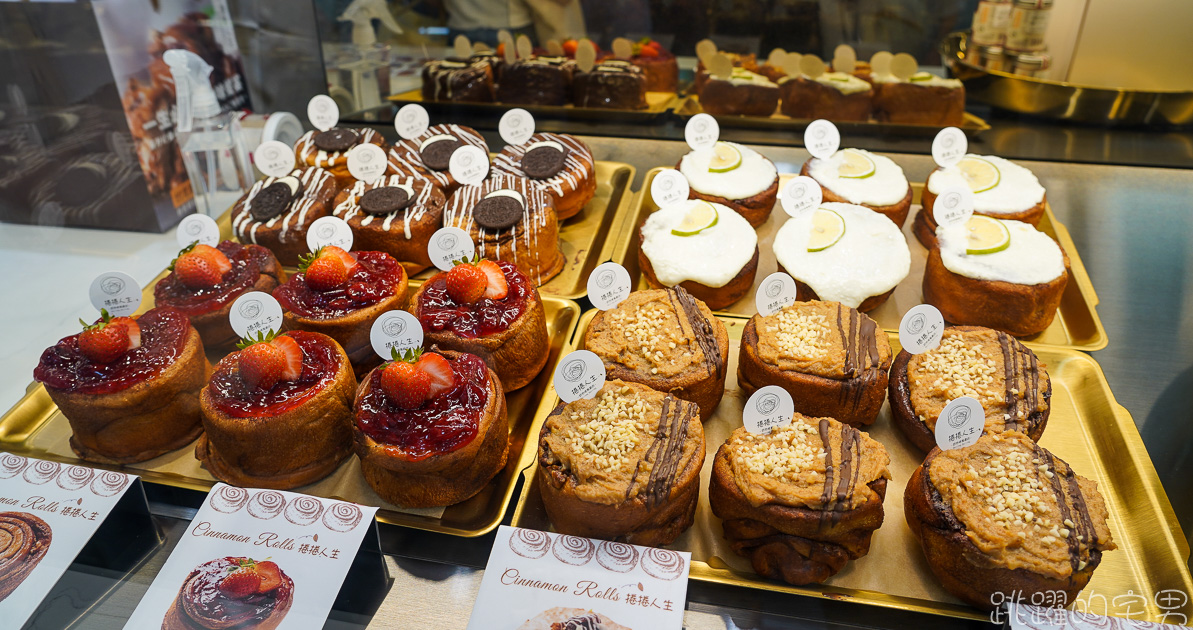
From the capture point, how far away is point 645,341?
259cm

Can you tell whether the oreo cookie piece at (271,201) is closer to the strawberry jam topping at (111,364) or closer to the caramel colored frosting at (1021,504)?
the strawberry jam topping at (111,364)

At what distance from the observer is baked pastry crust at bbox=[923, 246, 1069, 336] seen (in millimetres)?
2840

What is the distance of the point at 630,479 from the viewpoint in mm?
2037

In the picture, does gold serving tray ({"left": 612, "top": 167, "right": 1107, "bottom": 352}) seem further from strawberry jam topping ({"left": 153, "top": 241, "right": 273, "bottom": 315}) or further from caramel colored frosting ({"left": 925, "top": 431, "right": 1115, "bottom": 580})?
strawberry jam topping ({"left": 153, "top": 241, "right": 273, "bottom": 315})

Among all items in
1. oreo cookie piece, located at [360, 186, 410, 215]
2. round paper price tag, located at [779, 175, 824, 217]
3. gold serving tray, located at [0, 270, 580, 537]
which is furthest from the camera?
oreo cookie piece, located at [360, 186, 410, 215]

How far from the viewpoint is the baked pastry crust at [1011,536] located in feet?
6.12

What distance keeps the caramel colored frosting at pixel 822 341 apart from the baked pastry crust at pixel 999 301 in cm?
58

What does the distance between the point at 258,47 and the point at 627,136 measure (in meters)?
2.23

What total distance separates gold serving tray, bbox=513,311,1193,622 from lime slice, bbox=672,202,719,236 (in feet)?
2.74

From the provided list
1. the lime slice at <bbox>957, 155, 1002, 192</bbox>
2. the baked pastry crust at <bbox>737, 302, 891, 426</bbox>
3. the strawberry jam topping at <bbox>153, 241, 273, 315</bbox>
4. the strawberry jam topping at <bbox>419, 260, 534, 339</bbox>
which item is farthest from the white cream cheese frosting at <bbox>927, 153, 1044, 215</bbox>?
the strawberry jam topping at <bbox>153, 241, 273, 315</bbox>

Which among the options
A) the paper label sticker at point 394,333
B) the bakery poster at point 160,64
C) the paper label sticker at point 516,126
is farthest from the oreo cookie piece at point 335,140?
the paper label sticker at point 394,333

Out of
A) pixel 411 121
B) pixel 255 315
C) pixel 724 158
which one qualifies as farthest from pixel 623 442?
pixel 411 121

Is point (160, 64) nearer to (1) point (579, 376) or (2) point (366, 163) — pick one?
(2) point (366, 163)

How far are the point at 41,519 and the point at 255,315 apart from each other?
0.85 metres
